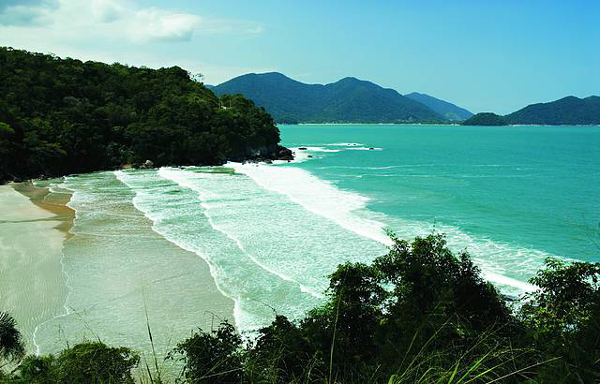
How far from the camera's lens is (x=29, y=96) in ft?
194

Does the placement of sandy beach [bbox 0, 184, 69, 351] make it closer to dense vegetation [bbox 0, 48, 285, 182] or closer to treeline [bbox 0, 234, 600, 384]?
treeline [bbox 0, 234, 600, 384]

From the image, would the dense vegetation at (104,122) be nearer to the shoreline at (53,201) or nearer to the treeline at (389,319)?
the shoreline at (53,201)

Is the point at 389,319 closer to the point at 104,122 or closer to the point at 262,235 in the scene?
the point at 262,235

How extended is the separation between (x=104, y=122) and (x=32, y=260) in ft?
152

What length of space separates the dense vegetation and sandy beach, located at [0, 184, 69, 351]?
1745 centimetres

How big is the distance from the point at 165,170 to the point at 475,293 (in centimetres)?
4920

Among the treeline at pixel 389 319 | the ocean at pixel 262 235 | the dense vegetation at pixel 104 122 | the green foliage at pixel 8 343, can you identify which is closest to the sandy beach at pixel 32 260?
the ocean at pixel 262 235

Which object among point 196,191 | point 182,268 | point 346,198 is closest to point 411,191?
point 346,198

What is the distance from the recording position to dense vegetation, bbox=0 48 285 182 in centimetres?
5044

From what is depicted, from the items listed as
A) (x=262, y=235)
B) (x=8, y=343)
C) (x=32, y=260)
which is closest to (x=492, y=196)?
(x=262, y=235)

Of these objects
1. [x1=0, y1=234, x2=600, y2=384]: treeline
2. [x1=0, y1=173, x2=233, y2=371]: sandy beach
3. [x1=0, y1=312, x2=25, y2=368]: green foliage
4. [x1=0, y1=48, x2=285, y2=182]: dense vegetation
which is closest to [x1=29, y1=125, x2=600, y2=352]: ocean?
[x1=0, y1=173, x2=233, y2=371]: sandy beach

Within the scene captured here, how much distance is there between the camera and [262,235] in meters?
23.6

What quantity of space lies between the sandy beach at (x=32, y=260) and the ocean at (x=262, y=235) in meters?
0.49

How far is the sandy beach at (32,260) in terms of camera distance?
15328 mm
